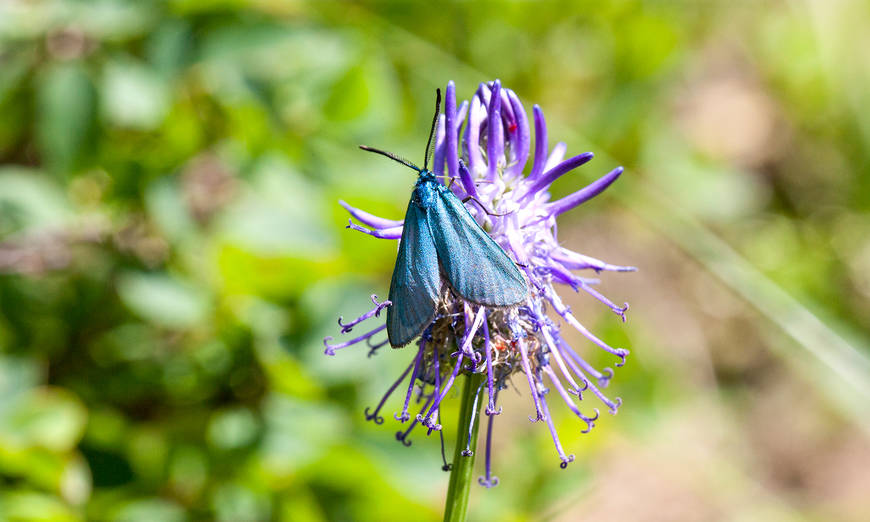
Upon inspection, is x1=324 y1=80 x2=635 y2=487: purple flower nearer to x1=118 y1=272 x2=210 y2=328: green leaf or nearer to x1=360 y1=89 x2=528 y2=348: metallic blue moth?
x1=360 y1=89 x2=528 y2=348: metallic blue moth

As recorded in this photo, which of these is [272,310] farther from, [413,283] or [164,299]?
[413,283]

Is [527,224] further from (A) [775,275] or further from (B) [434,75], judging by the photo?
(A) [775,275]

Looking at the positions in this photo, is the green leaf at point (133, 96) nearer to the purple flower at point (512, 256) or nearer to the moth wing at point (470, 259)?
the purple flower at point (512, 256)

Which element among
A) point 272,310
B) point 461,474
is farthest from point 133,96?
point 461,474

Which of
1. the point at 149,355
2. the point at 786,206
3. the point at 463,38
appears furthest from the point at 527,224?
the point at 786,206

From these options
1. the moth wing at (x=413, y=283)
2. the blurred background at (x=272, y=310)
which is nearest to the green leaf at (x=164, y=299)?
the blurred background at (x=272, y=310)

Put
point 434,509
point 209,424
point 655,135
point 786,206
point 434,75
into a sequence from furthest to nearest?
point 786,206, point 655,135, point 434,75, point 209,424, point 434,509
